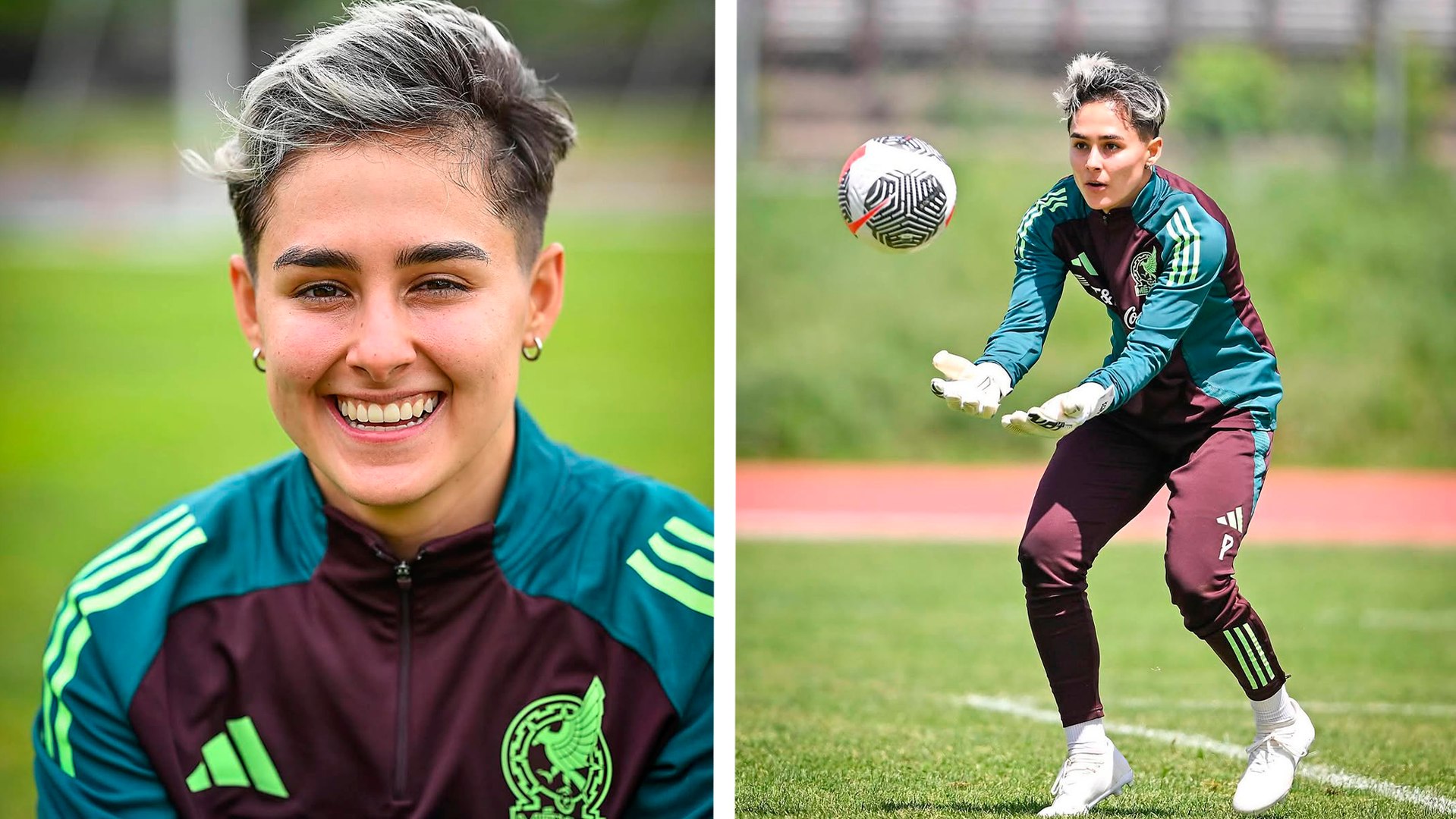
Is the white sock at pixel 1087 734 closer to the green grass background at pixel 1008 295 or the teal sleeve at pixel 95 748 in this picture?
the green grass background at pixel 1008 295

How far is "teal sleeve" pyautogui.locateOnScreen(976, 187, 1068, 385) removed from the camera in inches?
100

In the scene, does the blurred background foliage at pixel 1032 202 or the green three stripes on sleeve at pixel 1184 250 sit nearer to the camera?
the green three stripes on sleeve at pixel 1184 250

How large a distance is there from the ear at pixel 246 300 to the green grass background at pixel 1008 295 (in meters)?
1.34

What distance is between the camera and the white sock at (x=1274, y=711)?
8.47 feet

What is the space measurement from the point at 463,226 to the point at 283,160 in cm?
35

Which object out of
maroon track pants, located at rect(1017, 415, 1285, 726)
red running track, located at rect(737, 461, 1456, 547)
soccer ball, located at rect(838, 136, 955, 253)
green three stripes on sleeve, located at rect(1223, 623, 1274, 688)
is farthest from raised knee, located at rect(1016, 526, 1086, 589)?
red running track, located at rect(737, 461, 1456, 547)

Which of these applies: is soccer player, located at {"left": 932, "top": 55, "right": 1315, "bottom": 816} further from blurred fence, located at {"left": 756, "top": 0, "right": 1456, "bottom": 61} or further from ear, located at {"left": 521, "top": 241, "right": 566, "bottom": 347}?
ear, located at {"left": 521, "top": 241, "right": 566, "bottom": 347}

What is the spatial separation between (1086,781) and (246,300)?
179cm

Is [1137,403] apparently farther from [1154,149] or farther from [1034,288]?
[1154,149]

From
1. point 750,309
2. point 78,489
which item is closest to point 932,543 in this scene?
point 750,309

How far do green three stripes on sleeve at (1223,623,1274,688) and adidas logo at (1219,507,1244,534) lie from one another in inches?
6.8

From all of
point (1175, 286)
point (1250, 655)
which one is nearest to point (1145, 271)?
point (1175, 286)

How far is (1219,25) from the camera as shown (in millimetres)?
3348

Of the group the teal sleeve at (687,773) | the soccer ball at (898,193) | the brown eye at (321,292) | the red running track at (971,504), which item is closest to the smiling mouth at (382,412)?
the brown eye at (321,292)
